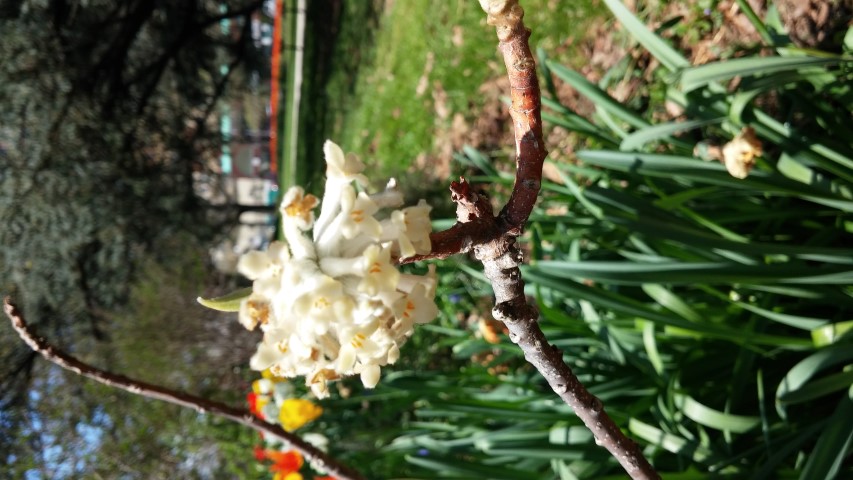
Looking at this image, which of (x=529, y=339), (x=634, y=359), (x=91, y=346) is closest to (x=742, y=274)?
(x=634, y=359)

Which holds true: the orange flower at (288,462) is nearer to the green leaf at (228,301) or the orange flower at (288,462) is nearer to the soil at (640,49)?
the soil at (640,49)

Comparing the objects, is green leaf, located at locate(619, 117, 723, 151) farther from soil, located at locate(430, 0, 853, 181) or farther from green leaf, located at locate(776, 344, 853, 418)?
green leaf, located at locate(776, 344, 853, 418)

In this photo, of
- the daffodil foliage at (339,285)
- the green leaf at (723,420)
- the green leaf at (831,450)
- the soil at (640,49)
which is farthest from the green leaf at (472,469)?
the soil at (640,49)

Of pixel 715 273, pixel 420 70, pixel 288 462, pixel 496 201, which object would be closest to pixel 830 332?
pixel 715 273

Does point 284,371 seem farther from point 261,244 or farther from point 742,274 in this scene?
point 261,244

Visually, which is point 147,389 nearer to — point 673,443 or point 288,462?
point 673,443

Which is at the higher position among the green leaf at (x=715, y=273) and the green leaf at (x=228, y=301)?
the green leaf at (x=228, y=301)

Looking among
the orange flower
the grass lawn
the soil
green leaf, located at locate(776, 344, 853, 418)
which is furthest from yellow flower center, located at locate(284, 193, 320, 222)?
the grass lawn
